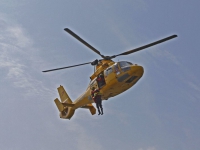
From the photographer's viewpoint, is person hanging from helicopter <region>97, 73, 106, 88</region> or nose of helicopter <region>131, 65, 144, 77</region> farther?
person hanging from helicopter <region>97, 73, 106, 88</region>

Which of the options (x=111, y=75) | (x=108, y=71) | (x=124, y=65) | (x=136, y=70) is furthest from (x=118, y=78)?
(x=136, y=70)

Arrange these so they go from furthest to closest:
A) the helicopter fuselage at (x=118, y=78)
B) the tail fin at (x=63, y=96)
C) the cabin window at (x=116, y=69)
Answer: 1. the tail fin at (x=63, y=96)
2. the cabin window at (x=116, y=69)
3. the helicopter fuselage at (x=118, y=78)

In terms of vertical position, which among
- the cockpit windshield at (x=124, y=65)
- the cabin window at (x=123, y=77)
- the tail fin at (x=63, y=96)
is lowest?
the cabin window at (x=123, y=77)

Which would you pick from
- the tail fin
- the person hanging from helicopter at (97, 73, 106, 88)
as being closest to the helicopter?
the person hanging from helicopter at (97, 73, 106, 88)

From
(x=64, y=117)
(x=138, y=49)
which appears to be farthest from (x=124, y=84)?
(x=64, y=117)

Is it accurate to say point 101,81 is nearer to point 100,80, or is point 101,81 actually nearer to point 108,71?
point 100,80

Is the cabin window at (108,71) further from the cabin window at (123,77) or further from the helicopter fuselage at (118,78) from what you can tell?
the cabin window at (123,77)

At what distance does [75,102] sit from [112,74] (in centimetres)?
702

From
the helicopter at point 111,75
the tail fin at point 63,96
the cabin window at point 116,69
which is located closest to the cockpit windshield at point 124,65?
the helicopter at point 111,75

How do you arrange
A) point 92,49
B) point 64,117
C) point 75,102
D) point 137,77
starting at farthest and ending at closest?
point 64,117, point 75,102, point 92,49, point 137,77

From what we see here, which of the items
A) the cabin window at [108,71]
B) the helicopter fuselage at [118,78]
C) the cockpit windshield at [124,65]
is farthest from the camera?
the cabin window at [108,71]

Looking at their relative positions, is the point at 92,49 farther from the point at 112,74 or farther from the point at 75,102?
the point at 75,102

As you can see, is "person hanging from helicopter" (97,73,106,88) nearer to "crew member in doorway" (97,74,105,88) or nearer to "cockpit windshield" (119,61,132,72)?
"crew member in doorway" (97,74,105,88)

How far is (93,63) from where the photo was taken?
3112cm
